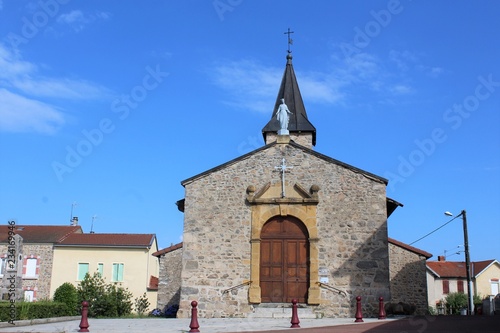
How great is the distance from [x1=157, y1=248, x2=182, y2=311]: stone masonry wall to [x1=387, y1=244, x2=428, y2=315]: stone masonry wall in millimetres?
9353

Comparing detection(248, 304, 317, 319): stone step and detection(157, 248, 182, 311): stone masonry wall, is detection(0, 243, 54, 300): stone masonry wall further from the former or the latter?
detection(248, 304, 317, 319): stone step

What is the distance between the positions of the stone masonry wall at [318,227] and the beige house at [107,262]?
1473 centimetres

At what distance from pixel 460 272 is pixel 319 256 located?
102 ft

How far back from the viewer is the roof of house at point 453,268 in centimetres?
4300

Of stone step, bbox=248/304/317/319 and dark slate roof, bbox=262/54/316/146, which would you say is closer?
stone step, bbox=248/304/317/319

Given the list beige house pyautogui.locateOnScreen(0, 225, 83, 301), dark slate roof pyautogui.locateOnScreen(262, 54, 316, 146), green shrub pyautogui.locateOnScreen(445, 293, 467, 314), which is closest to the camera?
dark slate roof pyautogui.locateOnScreen(262, 54, 316, 146)

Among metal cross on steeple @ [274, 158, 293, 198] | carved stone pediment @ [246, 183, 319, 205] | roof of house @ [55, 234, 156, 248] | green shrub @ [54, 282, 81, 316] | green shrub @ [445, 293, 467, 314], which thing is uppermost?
metal cross on steeple @ [274, 158, 293, 198]

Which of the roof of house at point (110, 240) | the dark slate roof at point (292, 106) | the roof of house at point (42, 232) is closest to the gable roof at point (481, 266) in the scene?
the dark slate roof at point (292, 106)

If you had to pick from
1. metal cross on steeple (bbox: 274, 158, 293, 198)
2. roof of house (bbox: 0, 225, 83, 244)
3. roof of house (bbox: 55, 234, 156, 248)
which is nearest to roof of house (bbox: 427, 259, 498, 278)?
roof of house (bbox: 55, 234, 156, 248)

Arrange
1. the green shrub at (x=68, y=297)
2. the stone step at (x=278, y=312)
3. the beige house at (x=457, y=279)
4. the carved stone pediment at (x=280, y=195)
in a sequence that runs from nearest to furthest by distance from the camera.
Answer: the stone step at (x=278, y=312), the green shrub at (x=68, y=297), the carved stone pediment at (x=280, y=195), the beige house at (x=457, y=279)

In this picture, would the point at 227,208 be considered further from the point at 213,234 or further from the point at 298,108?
the point at 298,108

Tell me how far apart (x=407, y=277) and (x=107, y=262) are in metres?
18.9

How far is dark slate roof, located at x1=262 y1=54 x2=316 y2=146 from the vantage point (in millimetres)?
29594

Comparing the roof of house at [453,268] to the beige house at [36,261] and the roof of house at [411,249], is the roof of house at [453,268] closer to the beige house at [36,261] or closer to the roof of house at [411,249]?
the roof of house at [411,249]
